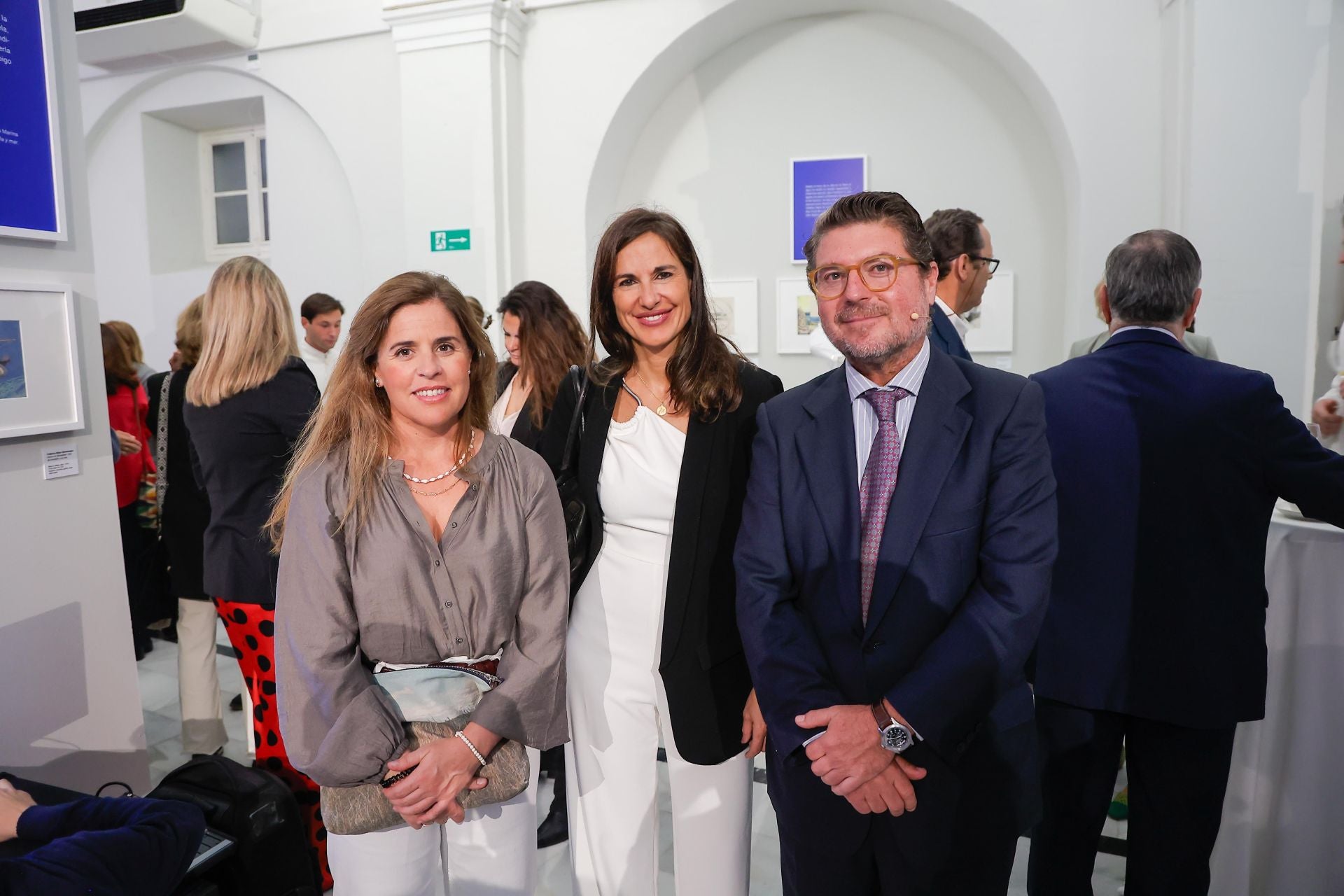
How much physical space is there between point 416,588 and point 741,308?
499 centimetres

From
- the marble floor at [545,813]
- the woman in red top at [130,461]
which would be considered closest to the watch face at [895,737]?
the marble floor at [545,813]

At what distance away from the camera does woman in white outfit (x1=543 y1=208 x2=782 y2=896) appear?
5.97 feet

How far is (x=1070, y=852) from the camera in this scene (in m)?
2.15

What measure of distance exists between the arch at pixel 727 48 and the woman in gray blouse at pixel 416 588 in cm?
452

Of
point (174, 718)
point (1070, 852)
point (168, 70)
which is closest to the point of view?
point (1070, 852)

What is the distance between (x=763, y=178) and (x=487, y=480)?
16.6 ft

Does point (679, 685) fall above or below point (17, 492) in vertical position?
below

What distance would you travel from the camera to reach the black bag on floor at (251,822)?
7.04 feet

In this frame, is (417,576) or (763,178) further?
(763,178)

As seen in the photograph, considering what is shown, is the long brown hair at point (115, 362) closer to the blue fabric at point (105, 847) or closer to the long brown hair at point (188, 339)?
the long brown hair at point (188, 339)

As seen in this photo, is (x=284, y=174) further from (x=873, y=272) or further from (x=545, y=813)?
(x=873, y=272)

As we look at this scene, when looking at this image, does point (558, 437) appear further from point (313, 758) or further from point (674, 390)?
point (313, 758)

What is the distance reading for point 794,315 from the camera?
20.4 feet

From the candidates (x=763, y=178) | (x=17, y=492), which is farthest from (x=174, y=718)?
(x=763, y=178)
